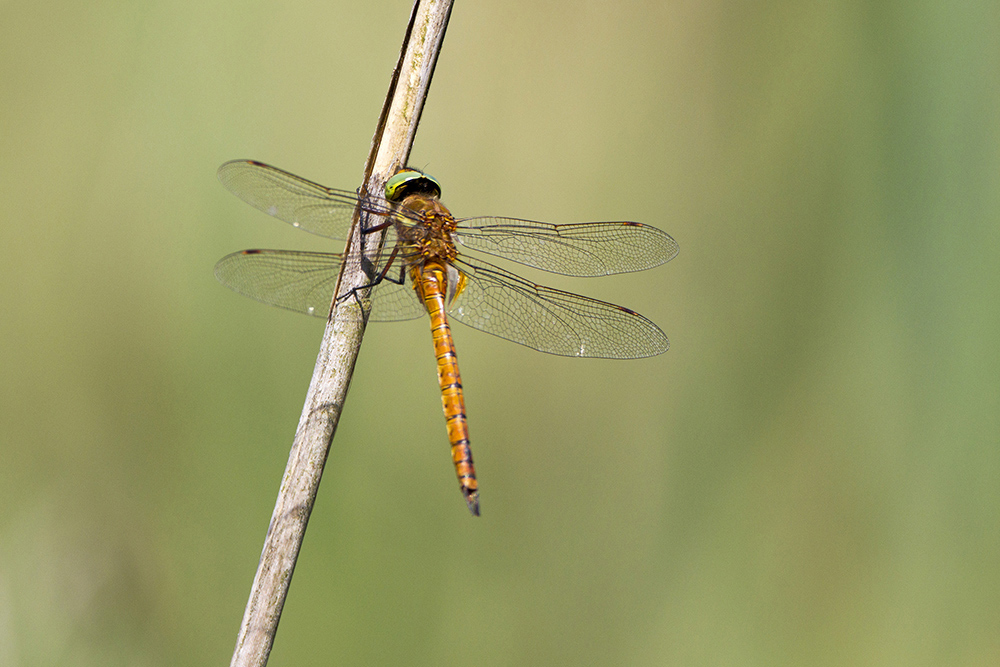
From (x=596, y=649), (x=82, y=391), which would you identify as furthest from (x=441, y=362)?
(x=82, y=391)

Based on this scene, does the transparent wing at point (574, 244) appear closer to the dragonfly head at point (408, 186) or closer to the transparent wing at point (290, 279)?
the dragonfly head at point (408, 186)

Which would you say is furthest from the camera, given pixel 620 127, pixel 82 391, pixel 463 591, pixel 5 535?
pixel 620 127

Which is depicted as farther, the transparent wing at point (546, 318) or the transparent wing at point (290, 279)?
the transparent wing at point (546, 318)

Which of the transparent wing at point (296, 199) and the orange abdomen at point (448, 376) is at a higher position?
the transparent wing at point (296, 199)

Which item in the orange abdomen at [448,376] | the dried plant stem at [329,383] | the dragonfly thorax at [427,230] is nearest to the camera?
the dried plant stem at [329,383]

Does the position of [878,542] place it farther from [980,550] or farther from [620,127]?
[620,127]

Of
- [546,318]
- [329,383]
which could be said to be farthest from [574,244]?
[329,383]

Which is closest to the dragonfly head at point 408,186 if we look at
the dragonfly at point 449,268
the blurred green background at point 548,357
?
the dragonfly at point 449,268
